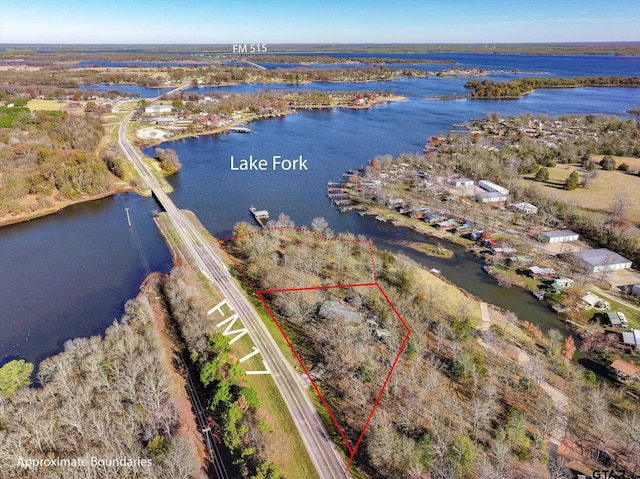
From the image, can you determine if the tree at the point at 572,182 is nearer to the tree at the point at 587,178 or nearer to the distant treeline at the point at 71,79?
the tree at the point at 587,178

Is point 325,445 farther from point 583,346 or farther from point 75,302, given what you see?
point 75,302

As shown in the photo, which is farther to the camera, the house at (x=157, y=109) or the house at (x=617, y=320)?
the house at (x=157, y=109)

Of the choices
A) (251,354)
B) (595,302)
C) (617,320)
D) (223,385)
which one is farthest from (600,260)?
(223,385)

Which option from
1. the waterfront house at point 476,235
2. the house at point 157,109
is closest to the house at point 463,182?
the waterfront house at point 476,235

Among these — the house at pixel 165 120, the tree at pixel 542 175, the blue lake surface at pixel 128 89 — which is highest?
the blue lake surface at pixel 128 89

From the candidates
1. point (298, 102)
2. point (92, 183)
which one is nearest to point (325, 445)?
point (92, 183)

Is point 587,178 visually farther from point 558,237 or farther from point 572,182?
point 558,237
